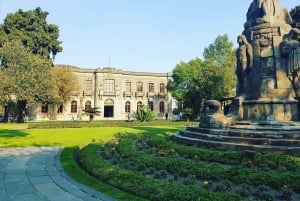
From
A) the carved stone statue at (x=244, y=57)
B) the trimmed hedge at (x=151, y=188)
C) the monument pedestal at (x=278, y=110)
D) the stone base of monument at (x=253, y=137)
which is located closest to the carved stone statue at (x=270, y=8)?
the carved stone statue at (x=244, y=57)

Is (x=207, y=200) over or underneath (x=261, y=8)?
underneath

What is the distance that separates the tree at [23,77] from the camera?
3247 cm

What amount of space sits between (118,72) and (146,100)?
890cm

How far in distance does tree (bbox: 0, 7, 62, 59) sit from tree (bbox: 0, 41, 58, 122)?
3.95 m

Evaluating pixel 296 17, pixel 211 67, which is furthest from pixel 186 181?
pixel 211 67

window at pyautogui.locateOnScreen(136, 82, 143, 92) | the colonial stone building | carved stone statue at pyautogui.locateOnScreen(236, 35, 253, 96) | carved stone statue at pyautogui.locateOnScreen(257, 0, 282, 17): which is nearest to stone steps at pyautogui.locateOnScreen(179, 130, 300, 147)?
carved stone statue at pyautogui.locateOnScreen(236, 35, 253, 96)

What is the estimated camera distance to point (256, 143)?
9.45 metres

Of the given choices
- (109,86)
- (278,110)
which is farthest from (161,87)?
(278,110)

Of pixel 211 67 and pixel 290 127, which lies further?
pixel 211 67

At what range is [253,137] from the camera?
32.3ft

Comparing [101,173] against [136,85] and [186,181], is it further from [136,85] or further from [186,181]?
[136,85]

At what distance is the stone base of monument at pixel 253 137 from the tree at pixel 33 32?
3587cm

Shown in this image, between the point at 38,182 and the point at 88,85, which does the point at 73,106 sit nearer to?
the point at 88,85

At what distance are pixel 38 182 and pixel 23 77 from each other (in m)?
29.2
